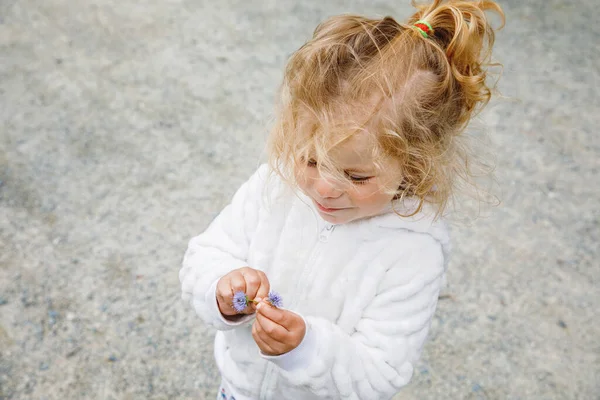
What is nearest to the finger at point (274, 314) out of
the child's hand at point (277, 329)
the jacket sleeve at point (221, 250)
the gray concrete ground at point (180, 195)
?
the child's hand at point (277, 329)

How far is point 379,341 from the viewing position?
3.53ft

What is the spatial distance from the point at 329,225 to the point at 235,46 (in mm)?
2114

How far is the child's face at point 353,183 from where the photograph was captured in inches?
37.2

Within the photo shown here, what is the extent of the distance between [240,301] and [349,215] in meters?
0.25

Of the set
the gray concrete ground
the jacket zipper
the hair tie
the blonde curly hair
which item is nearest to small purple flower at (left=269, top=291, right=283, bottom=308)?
the jacket zipper

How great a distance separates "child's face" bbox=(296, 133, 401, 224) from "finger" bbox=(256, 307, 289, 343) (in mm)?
212

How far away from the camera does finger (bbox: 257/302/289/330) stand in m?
0.99

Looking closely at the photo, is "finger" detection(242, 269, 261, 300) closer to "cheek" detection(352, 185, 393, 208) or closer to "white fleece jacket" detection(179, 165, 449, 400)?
"white fleece jacket" detection(179, 165, 449, 400)

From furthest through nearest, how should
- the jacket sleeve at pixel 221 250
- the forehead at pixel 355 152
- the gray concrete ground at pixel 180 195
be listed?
the gray concrete ground at pixel 180 195, the jacket sleeve at pixel 221 250, the forehead at pixel 355 152

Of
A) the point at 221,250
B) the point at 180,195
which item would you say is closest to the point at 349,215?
the point at 221,250

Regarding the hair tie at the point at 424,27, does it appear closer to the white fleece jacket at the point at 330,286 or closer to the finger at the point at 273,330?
the white fleece jacket at the point at 330,286

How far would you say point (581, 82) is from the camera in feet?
10.0

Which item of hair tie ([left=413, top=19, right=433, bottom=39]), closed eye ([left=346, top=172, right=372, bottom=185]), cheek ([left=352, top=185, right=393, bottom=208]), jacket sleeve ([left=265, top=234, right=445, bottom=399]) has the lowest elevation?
jacket sleeve ([left=265, top=234, right=445, bottom=399])

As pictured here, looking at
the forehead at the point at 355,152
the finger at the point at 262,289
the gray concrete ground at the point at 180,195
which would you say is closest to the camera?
the forehead at the point at 355,152
